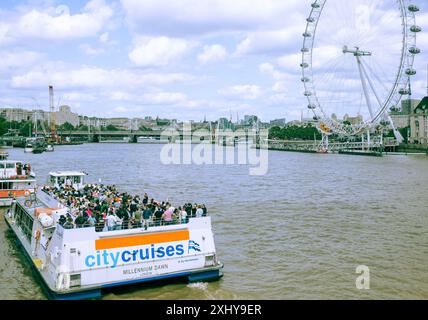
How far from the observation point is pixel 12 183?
28844 mm

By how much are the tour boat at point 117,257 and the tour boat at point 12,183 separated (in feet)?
46.5

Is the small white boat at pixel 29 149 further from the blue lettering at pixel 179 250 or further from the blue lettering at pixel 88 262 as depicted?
the blue lettering at pixel 88 262

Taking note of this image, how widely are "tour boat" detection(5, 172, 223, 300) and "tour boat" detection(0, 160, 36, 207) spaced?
1416 cm

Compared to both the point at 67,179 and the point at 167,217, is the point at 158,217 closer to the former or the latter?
the point at 167,217

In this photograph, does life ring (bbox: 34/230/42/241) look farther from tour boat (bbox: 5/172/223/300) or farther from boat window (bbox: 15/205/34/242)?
boat window (bbox: 15/205/34/242)

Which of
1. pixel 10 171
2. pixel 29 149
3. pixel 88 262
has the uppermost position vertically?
pixel 29 149

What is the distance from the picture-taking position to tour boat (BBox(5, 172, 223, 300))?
497 inches

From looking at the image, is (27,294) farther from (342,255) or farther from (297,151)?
(297,151)

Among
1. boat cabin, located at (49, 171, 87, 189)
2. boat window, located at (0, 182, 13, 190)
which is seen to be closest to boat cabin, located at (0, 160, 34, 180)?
boat window, located at (0, 182, 13, 190)

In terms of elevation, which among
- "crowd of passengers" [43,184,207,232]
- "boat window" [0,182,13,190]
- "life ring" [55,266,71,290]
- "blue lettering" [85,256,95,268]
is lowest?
"life ring" [55,266,71,290]

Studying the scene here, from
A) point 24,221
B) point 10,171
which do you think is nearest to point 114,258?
point 24,221

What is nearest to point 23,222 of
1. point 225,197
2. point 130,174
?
point 225,197

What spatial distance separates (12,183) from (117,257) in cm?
1837

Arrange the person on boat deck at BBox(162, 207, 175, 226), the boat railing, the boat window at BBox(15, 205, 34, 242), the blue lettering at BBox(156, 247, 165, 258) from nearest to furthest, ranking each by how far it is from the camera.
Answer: the boat railing
the blue lettering at BBox(156, 247, 165, 258)
the person on boat deck at BBox(162, 207, 175, 226)
the boat window at BBox(15, 205, 34, 242)
